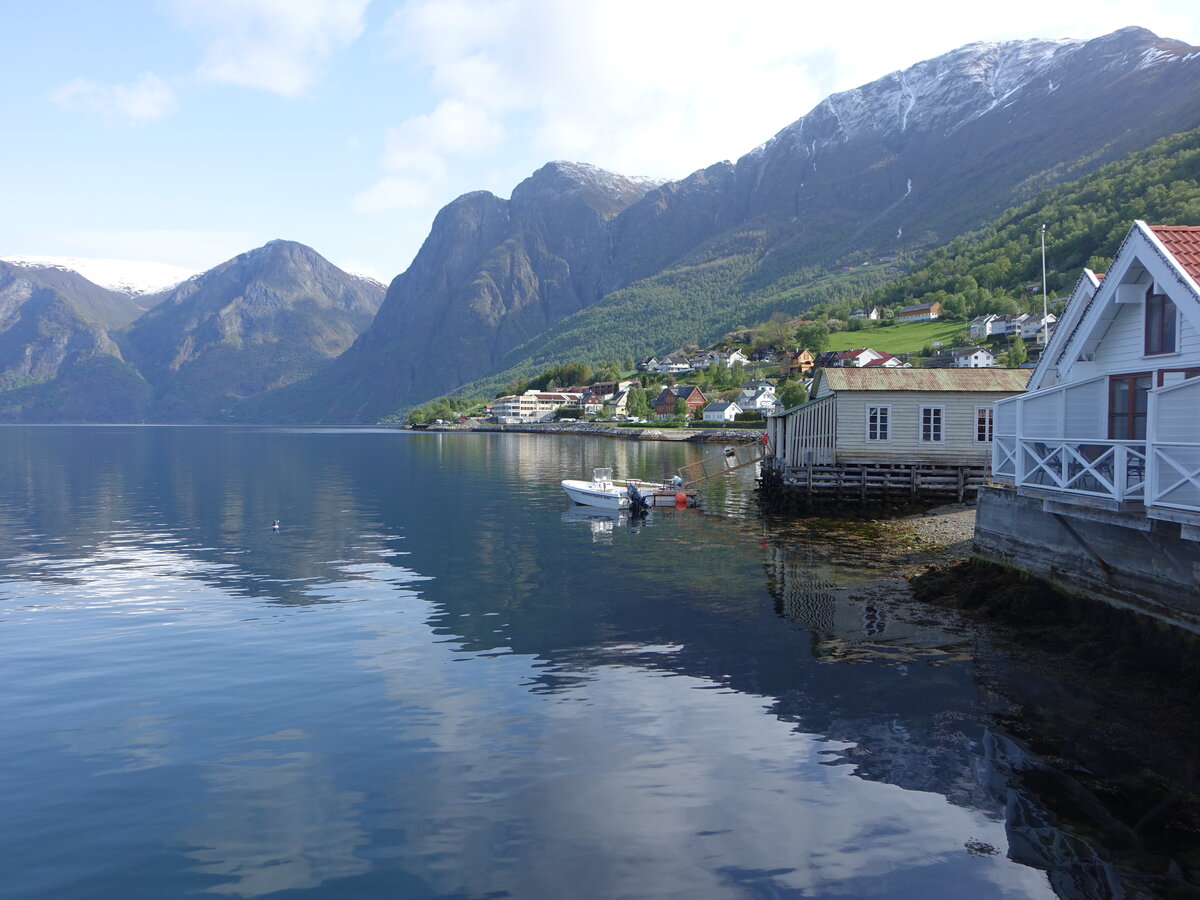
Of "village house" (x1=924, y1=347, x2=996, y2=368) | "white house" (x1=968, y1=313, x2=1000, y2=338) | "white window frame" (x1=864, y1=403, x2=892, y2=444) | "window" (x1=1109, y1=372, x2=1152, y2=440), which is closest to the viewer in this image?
"window" (x1=1109, y1=372, x2=1152, y2=440)

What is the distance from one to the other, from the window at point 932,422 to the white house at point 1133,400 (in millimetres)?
20965

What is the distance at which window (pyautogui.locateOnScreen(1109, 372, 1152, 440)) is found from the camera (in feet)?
69.3

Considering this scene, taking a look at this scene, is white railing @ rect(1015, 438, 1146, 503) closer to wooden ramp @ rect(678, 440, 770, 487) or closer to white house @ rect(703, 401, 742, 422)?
wooden ramp @ rect(678, 440, 770, 487)

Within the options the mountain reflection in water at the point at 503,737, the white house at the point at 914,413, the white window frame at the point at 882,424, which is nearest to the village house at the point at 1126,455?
the mountain reflection in water at the point at 503,737

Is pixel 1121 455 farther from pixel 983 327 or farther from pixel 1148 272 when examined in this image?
pixel 983 327

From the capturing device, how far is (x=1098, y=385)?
23266 millimetres

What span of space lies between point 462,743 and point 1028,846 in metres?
9.65

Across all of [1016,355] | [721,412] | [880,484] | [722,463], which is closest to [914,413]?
[880,484]

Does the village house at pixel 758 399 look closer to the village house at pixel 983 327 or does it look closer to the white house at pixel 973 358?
the white house at pixel 973 358

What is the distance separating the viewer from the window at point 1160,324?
65.2 ft

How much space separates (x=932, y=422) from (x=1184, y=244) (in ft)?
96.6

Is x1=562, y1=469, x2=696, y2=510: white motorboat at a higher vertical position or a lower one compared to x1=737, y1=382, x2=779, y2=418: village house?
lower

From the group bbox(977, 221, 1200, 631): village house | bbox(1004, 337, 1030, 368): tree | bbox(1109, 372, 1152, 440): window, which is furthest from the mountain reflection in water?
bbox(1004, 337, 1030, 368): tree

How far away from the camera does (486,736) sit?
52.3 feet
